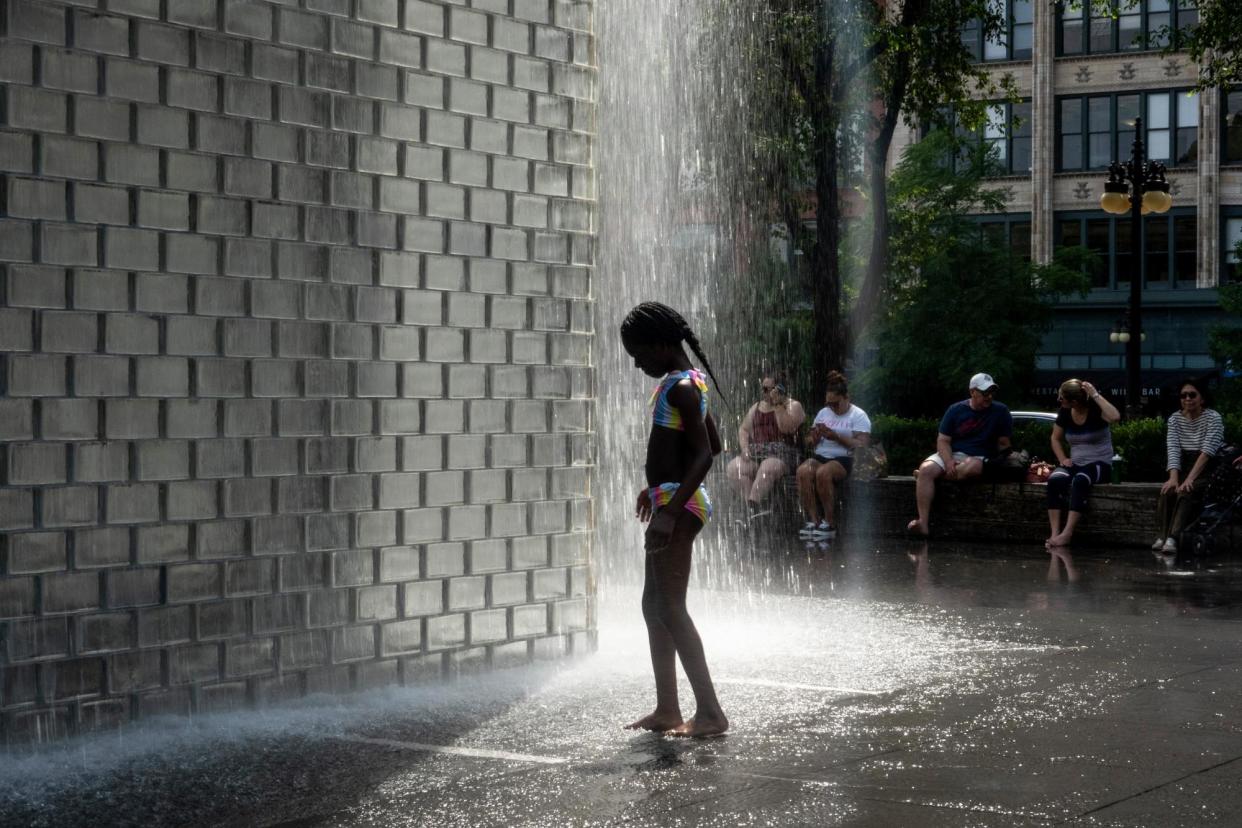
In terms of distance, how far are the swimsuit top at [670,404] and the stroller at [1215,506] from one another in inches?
398

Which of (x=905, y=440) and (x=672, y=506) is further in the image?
(x=905, y=440)

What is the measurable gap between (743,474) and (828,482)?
4.91 ft

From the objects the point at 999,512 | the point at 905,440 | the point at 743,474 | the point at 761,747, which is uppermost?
the point at 905,440

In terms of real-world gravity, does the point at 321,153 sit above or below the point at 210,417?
above

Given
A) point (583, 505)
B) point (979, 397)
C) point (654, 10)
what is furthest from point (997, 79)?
point (583, 505)

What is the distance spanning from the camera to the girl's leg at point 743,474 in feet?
62.2

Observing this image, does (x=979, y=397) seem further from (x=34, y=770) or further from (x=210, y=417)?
(x=34, y=770)

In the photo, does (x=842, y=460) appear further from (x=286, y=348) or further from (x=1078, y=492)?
(x=286, y=348)

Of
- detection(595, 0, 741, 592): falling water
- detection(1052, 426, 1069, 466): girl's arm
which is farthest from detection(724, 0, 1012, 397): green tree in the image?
detection(1052, 426, 1069, 466): girl's arm

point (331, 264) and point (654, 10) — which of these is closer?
point (331, 264)

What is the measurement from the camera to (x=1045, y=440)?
952 inches

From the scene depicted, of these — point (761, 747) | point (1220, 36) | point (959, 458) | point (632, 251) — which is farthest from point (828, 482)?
point (1220, 36)

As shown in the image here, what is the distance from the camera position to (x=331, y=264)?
7.88 metres

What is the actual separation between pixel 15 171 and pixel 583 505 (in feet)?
12.2
